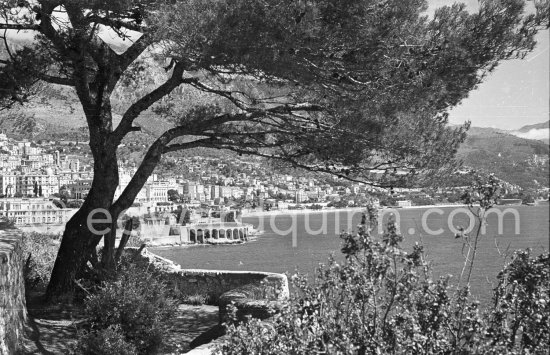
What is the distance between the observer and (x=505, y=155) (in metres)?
7.52

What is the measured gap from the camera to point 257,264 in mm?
35969

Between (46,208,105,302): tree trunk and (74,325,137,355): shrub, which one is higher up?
(46,208,105,302): tree trunk

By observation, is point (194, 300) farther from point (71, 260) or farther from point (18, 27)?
point (18, 27)

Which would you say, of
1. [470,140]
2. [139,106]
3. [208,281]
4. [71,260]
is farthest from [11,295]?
[470,140]

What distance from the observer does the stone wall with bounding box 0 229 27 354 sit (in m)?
5.31

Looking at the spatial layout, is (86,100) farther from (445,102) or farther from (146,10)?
(445,102)

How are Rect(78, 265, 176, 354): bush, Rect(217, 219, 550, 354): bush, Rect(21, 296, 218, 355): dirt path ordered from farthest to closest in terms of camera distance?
1. Rect(21, 296, 218, 355): dirt path
2. Rect(78, 265, 176, 354): bush
3. Rect(217, 219, 550, 354): bush

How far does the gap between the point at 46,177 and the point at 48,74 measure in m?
11.3

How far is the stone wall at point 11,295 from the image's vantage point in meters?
5.31

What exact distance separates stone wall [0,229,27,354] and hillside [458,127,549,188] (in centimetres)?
436

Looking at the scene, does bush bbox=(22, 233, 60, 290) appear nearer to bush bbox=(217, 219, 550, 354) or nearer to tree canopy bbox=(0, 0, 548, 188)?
tree canopy bbox=(0, 0, 548, 188)

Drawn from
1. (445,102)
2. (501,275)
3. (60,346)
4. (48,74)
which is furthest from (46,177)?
(501,275)

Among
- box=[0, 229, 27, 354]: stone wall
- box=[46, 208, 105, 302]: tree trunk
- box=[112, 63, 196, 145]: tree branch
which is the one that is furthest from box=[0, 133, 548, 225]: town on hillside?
box=[0, 229, 27, 354]: stone wall

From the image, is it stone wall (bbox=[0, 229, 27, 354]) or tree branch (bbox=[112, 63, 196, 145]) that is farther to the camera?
tree branch (bbox=[112, 63, 196, 145])
